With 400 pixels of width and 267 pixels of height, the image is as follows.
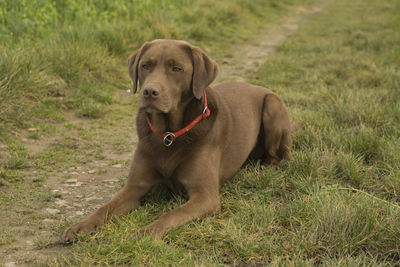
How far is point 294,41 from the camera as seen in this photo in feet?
32.7

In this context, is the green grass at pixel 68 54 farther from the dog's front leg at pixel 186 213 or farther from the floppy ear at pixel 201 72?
the floppy ear at pixel 201 72

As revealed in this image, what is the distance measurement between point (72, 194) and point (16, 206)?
438mm

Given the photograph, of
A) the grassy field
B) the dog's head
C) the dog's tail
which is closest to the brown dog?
the dog's head

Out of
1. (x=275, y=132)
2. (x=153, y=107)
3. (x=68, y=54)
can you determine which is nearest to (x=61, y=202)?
(x=153, y=107)

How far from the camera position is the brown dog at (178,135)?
3.09 metres

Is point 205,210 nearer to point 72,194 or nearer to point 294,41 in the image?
point 72,194

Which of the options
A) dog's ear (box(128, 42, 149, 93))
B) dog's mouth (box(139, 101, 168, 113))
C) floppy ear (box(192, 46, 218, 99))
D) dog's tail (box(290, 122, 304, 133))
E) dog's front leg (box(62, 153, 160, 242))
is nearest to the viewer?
dog's front leg (box(62, 153, 160, 242))

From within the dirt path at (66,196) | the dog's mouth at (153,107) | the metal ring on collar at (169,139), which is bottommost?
the dirt path at (66,196)

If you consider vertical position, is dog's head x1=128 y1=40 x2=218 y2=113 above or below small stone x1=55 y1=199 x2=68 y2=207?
above

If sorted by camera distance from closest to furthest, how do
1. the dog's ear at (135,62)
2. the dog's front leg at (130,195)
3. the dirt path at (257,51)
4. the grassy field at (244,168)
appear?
the grassy field at (244,168), the dog's front leg at (130,195), the dog's ear at (135,62), the dirt path at (257,51)

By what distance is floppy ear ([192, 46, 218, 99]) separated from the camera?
328cm

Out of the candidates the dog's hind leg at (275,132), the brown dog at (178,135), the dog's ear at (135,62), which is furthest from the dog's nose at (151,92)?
the dog's hind leg at (275,132)

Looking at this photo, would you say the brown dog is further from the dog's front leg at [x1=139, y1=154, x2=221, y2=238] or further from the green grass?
the green grass

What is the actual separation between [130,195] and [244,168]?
118 centimetres
